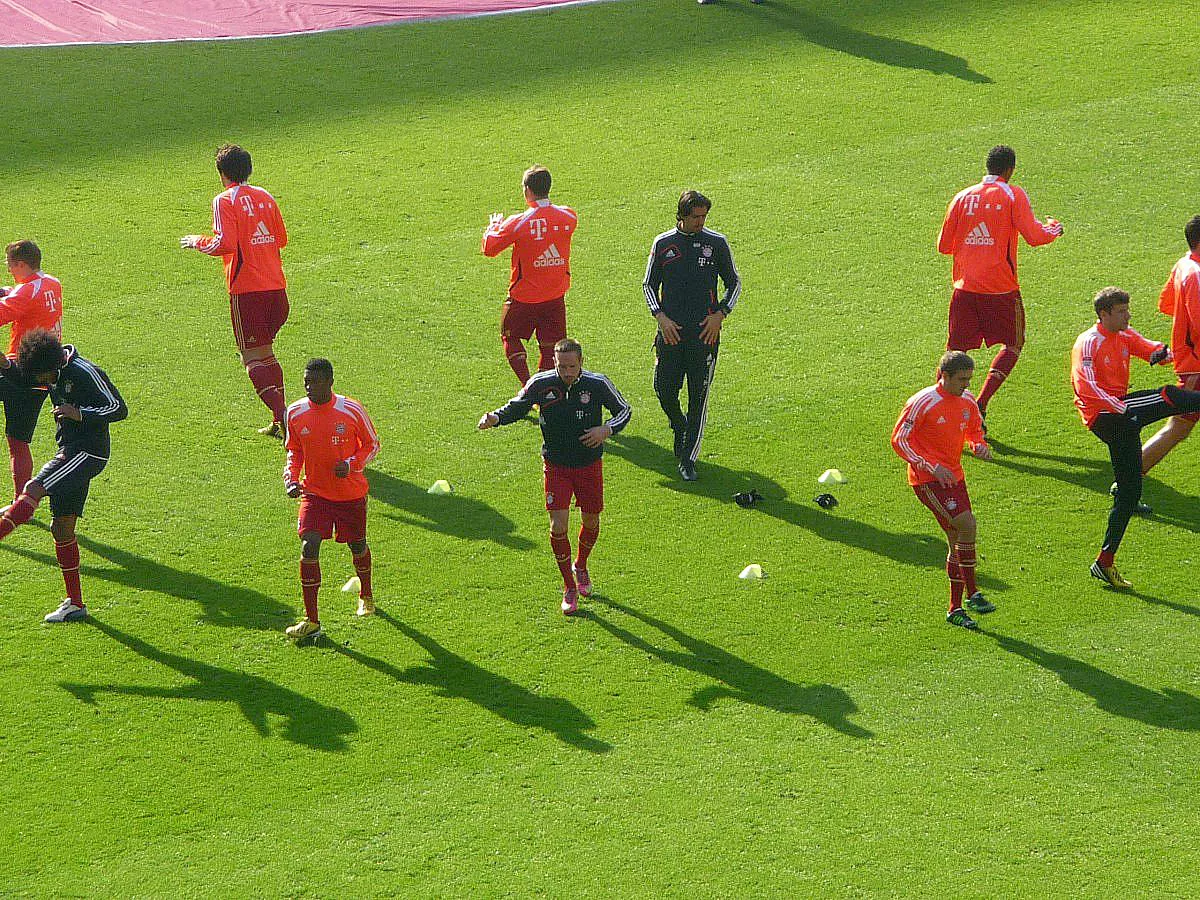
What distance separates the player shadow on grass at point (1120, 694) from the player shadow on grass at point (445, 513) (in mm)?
3909

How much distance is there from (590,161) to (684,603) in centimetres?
962

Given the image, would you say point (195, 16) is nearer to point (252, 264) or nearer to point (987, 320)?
point (252, 264)

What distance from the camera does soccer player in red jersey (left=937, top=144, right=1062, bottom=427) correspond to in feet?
40.2

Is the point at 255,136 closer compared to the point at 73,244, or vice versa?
the point at 73,244

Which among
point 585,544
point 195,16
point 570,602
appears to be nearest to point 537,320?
point 585,544

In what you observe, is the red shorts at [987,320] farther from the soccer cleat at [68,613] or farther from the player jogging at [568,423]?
the soccer cleat at [68,613]

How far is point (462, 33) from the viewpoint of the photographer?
23594 mm

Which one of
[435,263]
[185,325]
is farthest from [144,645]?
[435,263]

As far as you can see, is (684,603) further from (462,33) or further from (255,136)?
(462,33)

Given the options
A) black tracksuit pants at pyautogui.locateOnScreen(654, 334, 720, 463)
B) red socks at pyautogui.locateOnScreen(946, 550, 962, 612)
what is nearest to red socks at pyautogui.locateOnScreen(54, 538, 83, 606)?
black tracksuit pants at pyautogui.locateOnScreen(654, 334, 720, 463)

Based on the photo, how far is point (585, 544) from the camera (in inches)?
414

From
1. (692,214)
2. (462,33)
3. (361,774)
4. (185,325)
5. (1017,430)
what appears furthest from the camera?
(462,33)

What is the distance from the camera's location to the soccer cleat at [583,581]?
34.7 feet

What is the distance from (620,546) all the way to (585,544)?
0.86 m
